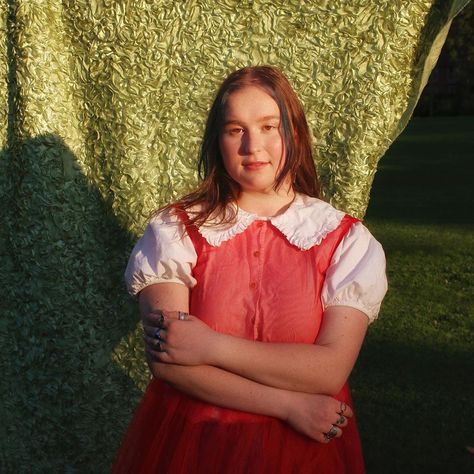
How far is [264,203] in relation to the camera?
235 cm

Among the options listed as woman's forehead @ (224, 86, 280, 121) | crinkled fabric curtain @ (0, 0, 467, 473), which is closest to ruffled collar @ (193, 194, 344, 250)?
woman's forehead @ (224, 86, 280, 121)

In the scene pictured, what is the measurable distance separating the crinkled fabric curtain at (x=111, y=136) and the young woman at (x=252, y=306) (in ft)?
1.91

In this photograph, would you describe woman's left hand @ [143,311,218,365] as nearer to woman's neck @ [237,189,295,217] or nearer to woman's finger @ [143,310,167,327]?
woman's finger @ [143,310,167,327]

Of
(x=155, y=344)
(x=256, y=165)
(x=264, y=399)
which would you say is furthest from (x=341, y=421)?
(x=256, y=165)

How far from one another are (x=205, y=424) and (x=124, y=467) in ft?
Result: 0.87

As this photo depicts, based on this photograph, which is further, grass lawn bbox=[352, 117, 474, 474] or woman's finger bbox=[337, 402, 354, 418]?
grass lawn bbox=[352, 117, 474, 474]

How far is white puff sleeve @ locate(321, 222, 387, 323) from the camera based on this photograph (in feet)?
7.27

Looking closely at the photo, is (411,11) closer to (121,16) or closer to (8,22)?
(121,16)

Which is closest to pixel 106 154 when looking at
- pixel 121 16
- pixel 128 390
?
pixel 121 16

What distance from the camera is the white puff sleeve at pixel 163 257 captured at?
228 cm

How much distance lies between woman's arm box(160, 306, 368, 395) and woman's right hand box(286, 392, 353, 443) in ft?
0.06

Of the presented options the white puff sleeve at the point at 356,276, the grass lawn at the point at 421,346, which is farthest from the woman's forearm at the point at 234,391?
the grass lawn at the point at 421,346

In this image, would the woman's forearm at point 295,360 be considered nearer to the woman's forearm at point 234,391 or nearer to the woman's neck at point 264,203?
the woman's forearm at point 234,391

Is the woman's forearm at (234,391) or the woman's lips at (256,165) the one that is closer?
the woman's forearm at (234,391)
